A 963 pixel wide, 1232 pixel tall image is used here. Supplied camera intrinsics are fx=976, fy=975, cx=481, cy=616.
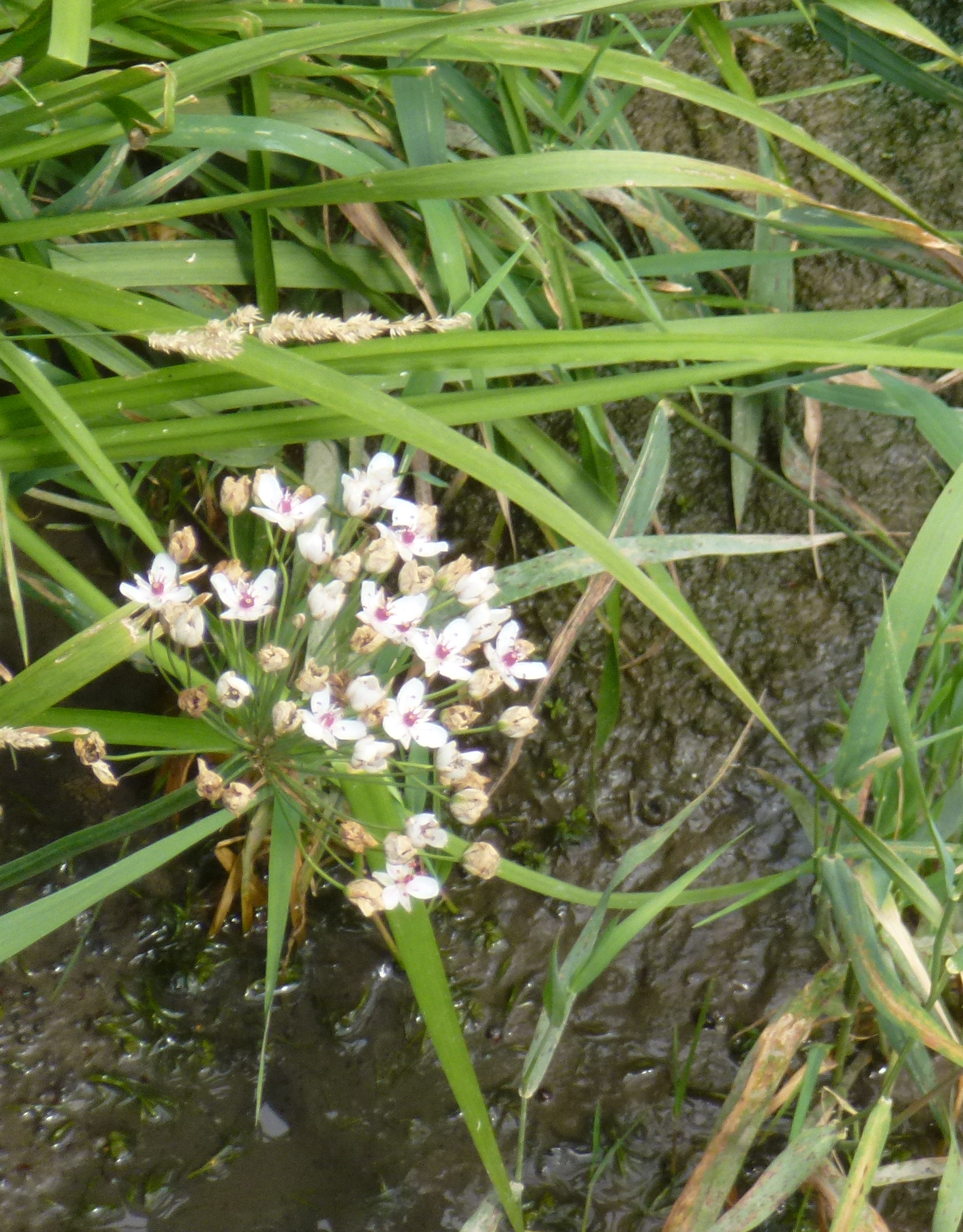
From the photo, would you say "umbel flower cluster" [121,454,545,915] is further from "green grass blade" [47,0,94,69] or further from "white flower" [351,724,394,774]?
"green grass blade" [47,0,94,69]

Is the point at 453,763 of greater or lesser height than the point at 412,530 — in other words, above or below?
below

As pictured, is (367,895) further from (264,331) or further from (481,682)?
(264,331)

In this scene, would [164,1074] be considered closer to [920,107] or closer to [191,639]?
[191,639]

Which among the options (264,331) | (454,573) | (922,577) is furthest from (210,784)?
(922,577)

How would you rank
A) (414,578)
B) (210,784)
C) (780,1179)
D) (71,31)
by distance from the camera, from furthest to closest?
(780,1179), (414,578), (210,784), (71,31)

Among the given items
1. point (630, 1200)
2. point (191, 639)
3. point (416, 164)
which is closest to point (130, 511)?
point (191, 639)
